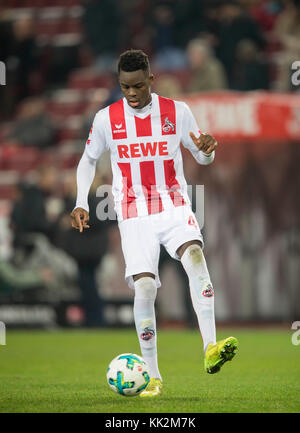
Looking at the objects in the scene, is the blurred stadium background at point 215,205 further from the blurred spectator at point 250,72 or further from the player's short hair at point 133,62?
the player's short hair at point 133,62

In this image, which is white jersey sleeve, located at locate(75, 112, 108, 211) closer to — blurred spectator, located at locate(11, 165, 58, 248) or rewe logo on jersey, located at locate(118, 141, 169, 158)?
rewe logo on jersey, located at locate(118, 141, 169, 158)

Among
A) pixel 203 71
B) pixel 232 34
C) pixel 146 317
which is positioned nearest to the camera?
pixel 146 317

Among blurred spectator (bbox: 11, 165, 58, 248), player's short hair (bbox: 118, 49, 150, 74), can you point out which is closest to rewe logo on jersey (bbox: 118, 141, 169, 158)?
player's short hair (bbox: 118, 49, 150, 74)

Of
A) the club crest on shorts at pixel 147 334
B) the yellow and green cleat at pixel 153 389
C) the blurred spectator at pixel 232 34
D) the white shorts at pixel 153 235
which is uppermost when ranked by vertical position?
the blurred spectator at pixel 232 34

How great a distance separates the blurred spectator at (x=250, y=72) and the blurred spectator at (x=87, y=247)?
306 centimetres

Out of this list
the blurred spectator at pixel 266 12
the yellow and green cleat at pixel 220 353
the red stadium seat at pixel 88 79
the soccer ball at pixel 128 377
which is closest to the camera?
the yellow and green cleat at pixel 220 353

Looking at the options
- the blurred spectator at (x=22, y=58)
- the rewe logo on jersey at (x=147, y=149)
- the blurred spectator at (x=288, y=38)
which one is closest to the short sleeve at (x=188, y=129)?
the rewe logo on jersey at (x=147, y=149)

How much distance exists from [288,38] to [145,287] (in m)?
9.24

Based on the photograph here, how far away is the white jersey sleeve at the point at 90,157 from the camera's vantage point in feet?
20.6

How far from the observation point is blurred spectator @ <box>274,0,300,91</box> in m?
13.7

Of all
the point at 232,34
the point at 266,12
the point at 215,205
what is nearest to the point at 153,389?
the point at 215,205

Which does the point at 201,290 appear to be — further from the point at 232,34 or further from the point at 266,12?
the point at 266,12

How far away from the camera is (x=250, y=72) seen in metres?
13.8

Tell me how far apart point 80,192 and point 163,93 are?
707 cm
